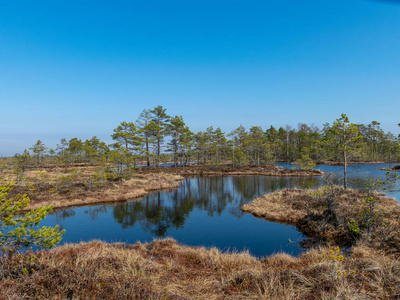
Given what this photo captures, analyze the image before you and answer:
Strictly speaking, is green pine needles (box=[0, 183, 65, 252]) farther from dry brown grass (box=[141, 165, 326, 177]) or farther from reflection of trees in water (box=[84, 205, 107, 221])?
dry brown grass (box=[141, 165, 326, 177])

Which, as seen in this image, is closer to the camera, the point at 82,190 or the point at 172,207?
the point at 172,207

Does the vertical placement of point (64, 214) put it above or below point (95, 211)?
above

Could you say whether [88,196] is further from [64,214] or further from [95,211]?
[64,214]

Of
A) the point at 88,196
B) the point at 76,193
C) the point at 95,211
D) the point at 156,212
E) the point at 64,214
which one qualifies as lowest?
the point at 156,212

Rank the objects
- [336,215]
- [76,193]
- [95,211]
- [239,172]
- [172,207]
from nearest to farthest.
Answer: [336,215]
[95,211]
[172,207]
[76,193]
[239,172]

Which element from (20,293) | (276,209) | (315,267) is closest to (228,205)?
(276,209)

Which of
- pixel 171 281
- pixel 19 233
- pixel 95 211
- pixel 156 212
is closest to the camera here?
pixel 19 233

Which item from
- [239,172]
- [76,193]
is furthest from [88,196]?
[239,172]

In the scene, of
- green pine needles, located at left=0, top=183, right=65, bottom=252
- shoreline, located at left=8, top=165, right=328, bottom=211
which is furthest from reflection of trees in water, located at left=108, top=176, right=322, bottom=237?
green pine needles, located at left=0, top=183, right=65, bottom=252

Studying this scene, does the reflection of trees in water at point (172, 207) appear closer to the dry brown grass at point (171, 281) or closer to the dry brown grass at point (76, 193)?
the dry brown grass at point (76, 193)

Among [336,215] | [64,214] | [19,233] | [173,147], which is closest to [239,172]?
[173,147]

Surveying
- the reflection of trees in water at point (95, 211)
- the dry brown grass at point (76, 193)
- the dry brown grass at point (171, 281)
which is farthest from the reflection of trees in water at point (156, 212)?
the dry brown grass at point (171, 281)

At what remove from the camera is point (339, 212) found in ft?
47.7

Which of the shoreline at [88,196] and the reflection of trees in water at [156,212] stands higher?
the shoreline at [88,196]
